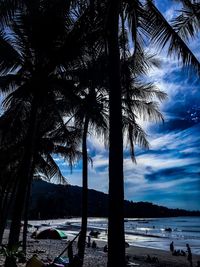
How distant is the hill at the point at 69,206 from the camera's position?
4724 inches

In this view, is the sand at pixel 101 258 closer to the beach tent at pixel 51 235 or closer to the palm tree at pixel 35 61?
the palm tree at pixel 35 61

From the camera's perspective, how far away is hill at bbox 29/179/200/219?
120000mm

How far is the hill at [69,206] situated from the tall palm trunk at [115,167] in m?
77.2

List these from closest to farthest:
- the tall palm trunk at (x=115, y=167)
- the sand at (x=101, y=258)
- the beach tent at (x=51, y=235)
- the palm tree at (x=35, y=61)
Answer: the tall palm trunk at (x=115, y=167)
the palm tree at (x=35, y=61)
the sand at (x=101, y=258)
the beach tent at (x=51, y=235)

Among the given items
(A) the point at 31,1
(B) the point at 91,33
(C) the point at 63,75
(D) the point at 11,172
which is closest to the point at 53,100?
(C) the point at 63,75

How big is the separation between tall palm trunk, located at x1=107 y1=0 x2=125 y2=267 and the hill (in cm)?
7721

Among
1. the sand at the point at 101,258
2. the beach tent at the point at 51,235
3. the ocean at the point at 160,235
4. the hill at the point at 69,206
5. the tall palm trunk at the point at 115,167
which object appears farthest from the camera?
the hill at the point at 69,206

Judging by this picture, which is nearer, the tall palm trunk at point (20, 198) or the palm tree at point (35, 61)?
the tall palm trunk at point (20, 198)

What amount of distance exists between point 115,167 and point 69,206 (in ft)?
498

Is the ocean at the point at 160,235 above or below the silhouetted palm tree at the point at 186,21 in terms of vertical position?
below

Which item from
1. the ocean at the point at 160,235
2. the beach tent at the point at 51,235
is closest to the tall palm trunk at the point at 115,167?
the ocean at the point at 160,235

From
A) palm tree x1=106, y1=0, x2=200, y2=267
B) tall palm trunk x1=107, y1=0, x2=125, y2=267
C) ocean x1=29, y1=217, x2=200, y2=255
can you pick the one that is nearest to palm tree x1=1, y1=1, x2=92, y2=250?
palm tree x1=106, y1=0, x2=200, y2=267

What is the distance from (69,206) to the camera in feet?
504

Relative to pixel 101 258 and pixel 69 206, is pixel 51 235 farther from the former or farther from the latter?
pixel 69 206
